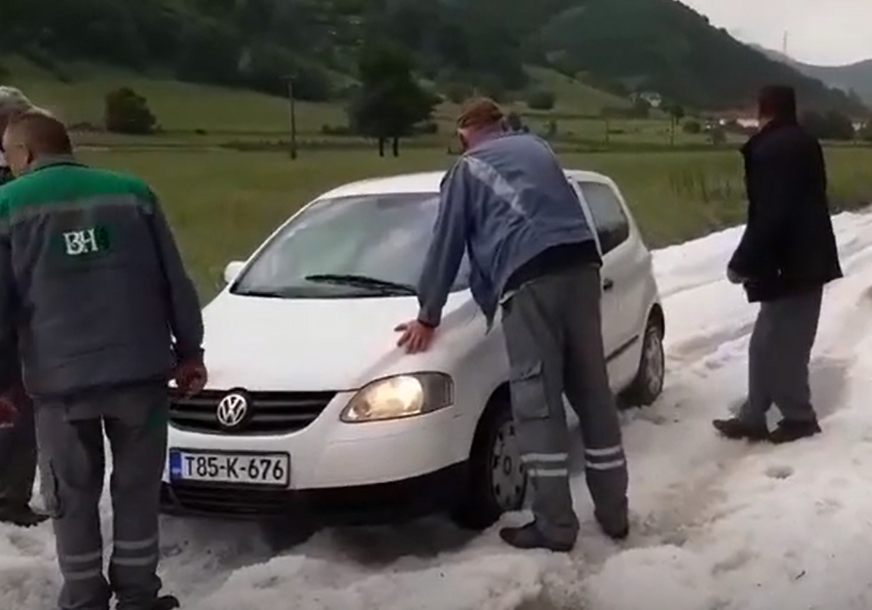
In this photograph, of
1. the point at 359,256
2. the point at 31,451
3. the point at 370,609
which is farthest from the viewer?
the point at 359,256

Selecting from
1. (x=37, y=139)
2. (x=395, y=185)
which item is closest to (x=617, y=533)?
(x=395, y=185)

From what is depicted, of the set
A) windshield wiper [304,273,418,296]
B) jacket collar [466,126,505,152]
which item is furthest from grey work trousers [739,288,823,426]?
jacket collar [466,126,505,152]

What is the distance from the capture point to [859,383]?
7.63 meters

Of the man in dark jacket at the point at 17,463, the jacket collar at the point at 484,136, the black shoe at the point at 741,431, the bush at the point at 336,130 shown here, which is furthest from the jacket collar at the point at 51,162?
the black shoe at the point at 741,431

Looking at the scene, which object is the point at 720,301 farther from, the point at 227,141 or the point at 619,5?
the point at 227,141

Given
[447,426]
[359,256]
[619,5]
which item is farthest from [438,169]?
[447,426]

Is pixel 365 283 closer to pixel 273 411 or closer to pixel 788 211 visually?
pixel 273 411

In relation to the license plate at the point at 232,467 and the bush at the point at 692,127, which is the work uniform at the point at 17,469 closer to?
the license plate at the point at 232,467

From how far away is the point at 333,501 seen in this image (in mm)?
4711

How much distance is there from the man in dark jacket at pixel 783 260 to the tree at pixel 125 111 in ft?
9.56

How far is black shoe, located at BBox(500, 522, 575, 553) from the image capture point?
189 inches

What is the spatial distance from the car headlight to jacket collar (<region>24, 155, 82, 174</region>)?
1.32m

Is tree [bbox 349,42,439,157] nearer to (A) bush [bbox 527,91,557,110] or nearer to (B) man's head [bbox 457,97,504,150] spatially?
(A) bush [bbox 527,91,557,110]

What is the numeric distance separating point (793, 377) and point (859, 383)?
1420mm
